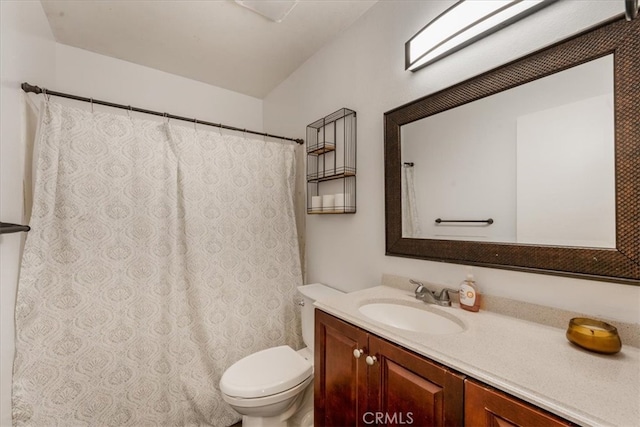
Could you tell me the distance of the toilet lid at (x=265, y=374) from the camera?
1.26 m

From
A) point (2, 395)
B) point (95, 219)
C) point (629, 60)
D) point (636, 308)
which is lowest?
point (2, 395)

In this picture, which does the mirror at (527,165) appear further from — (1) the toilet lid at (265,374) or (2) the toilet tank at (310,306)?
(1) the toilet lid at (265,374)

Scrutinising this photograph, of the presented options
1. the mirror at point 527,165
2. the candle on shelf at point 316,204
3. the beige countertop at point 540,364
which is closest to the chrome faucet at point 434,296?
the beige countertop at point 540,364

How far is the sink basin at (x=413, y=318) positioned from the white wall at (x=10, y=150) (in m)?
1.51

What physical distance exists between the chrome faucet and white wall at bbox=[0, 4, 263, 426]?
5.62 feet

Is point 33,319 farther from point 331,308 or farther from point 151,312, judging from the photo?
point 331,308

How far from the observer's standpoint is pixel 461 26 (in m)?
1.06

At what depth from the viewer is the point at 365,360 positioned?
938 mm

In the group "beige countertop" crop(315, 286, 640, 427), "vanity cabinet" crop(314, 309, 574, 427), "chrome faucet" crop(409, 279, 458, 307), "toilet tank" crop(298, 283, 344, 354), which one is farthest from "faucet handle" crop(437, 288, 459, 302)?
"toilet tank" crop(298, 283, 344, 354)

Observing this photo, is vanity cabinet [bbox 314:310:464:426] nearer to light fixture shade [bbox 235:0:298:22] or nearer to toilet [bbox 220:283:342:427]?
toilet [bbox 220:283:342:427]

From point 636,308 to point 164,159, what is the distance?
2174 millimetres

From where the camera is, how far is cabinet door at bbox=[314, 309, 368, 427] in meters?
0.96

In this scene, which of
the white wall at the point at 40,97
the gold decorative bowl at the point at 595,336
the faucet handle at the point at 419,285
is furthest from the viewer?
the faucet handle at the point at 419,285

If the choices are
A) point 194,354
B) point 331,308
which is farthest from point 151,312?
point 331,308
